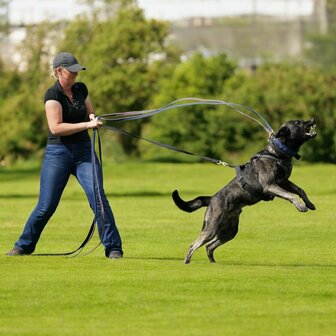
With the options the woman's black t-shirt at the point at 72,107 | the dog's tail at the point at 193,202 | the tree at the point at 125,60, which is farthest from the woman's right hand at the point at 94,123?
the tree at the point at 125,60

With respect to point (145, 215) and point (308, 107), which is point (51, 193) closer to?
point (145, 215)

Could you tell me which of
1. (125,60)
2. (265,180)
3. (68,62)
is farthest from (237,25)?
(265,180)

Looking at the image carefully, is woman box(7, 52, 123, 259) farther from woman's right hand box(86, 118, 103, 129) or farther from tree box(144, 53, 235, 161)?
tree box(144, 53, 235, 161)

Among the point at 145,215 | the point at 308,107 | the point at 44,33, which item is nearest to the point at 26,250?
the point at 145,215

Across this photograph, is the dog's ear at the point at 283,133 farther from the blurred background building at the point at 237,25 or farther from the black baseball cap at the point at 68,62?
the blurred background building at the point at 237,25

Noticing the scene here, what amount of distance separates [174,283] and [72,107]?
271cm

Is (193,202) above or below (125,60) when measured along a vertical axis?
above

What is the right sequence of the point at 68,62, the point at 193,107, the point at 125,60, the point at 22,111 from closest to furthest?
the point at 68,62
the point at 193,107
the point at 22,111
the point at 125,60

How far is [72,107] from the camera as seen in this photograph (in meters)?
14.0

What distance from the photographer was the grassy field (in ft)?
33.6

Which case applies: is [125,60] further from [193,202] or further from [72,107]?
[193,202]

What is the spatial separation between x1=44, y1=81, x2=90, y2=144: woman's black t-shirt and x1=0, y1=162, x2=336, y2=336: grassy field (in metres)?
1.33

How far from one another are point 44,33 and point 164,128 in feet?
67.2

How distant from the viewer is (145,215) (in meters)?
23.1
